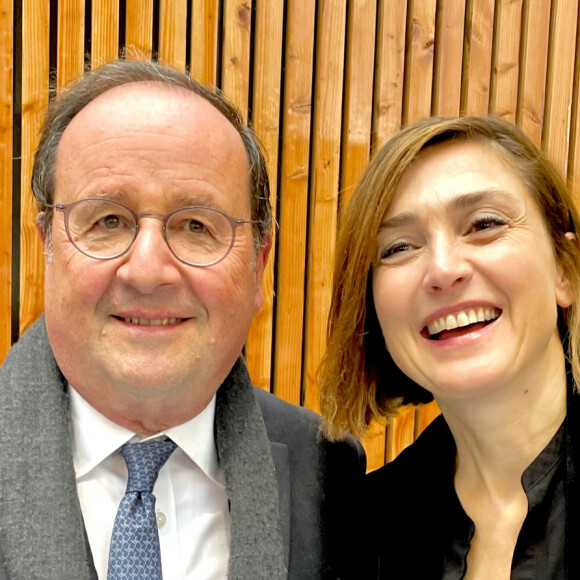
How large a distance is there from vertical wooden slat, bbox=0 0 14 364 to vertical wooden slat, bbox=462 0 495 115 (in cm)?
218

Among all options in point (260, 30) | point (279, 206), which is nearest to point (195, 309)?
point (279, 206)

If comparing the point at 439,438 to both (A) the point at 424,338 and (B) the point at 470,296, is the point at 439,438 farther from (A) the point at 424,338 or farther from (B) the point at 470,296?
(B) the point at 470,296

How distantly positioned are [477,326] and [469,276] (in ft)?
0.44

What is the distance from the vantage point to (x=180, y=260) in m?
1.41

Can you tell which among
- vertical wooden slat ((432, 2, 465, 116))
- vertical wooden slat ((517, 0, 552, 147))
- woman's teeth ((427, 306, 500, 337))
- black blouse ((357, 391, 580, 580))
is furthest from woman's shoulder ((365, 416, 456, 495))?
→ vertical wooden slat ((517, 0, 552, 147))

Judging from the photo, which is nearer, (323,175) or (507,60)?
(323,175)

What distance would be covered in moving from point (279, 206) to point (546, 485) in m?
1.88

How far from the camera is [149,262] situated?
1.36m

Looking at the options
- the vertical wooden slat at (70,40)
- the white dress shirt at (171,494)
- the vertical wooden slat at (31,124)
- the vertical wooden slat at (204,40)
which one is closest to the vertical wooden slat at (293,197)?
the vertical wooden slat at (204,40)

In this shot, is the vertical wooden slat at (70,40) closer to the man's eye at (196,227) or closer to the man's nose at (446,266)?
the man's eye at (196,227)

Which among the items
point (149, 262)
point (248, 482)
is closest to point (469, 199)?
point (149, 262)

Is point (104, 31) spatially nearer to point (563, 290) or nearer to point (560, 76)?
point (563, 290)

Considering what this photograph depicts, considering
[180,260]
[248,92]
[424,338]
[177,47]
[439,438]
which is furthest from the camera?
[248,92]

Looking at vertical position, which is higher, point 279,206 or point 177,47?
point 177,47
